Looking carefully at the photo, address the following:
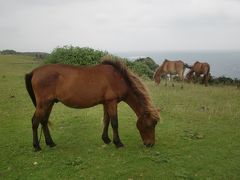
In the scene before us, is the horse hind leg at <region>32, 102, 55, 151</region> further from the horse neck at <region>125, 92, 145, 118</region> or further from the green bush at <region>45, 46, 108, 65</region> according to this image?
the green bush at <region>45, 46, 108, 65</region>

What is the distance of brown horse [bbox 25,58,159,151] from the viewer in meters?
7.66

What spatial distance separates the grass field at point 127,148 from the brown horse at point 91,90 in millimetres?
603

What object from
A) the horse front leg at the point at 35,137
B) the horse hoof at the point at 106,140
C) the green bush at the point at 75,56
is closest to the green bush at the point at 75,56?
the green bush at the point at 75,56

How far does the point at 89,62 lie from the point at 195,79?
9362mm

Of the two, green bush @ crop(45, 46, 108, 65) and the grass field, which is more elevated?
green bush @ crop(45, 46, 108, 65)

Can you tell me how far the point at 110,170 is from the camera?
22.0ft

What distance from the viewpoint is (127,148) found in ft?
26.3

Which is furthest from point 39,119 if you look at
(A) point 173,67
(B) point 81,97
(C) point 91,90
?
(A) point 173,67

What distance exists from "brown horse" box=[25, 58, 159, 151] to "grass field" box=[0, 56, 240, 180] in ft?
1.98

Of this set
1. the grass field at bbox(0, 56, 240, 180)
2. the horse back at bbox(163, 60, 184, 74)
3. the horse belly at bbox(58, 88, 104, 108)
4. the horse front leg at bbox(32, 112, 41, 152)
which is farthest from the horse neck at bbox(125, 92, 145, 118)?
the horse back at bbox(163, 60, 184, 74)

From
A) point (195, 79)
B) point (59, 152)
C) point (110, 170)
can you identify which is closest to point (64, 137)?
point (59, 152)

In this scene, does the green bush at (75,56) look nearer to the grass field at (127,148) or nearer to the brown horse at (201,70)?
the brown horse at (201,70)

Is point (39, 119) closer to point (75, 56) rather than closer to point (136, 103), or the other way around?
point (136, 103)

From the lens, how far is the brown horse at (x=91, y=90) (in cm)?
766
